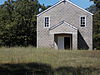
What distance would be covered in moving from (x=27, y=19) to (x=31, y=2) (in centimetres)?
589

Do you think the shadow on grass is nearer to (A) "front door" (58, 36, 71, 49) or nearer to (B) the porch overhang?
(B) the porch overhang

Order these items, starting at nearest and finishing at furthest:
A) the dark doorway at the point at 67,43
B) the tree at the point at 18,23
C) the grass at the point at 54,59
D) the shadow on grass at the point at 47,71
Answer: the shadow on grass at the point at 47,71 → the grass at the point at 54,59 → the dark doorway at the point at 67,43 → the tree at the point at 18,23

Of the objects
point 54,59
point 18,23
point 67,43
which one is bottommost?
point 54,59

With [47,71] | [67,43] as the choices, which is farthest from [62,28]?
[47,71]

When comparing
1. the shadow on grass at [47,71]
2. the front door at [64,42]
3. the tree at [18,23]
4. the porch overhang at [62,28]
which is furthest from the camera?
the tree at [18,23]

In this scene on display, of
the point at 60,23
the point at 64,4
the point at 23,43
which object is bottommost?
the point at 23,43

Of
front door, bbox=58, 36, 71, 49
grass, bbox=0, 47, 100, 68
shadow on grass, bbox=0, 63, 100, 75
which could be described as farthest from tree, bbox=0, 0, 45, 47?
shadow on grass, bbox=0, 63, 100, 75

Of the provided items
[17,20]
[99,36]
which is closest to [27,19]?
[17,20]

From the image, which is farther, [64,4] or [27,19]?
[27,19]

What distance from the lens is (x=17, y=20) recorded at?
165 ft

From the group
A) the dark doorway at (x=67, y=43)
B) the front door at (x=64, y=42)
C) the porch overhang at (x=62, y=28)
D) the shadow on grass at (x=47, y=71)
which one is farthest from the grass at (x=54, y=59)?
the dark doorway at (x=67, y=43)

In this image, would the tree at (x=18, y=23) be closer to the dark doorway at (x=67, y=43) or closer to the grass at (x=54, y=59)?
the dark doorway at (x=67, y=43)

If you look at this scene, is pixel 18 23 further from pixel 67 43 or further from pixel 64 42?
pixel 67 43

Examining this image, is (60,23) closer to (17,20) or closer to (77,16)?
(77,16)
